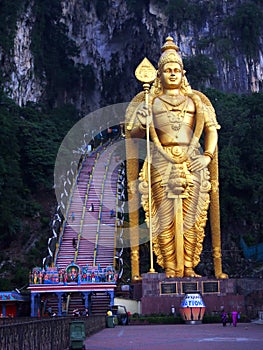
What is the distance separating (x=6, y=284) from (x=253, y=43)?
22051mm

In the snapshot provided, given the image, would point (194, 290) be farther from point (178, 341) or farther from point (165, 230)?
point (178, 341)

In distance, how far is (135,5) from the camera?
3741cm

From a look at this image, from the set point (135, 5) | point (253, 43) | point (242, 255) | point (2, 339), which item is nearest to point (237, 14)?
point (253, 43)

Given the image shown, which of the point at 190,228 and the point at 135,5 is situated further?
the point at 135,5

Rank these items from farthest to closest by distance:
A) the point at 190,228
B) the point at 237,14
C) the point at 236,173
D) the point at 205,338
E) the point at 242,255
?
the point at 237,14, the point at 236,173, the point at 242,255, the point at 190,228, the point at 205,338

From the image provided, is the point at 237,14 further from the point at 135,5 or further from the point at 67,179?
the point at 67,179

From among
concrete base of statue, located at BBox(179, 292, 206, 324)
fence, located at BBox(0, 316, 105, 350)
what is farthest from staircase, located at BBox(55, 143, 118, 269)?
fence, located at BBox(0, 316, 105, 350)

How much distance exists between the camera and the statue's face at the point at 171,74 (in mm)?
15766

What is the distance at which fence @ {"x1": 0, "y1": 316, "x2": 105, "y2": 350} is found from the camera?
18.5ft

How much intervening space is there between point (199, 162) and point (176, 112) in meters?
1.40

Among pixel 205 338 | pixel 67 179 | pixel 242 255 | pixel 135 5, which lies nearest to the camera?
pixel 205 338

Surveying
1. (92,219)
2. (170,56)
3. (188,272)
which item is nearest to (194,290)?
(188,272)

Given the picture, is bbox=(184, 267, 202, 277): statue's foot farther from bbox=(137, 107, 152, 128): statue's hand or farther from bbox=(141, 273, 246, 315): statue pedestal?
bbox=(137, 107, 152, 128): statue's hand

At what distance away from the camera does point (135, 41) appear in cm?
3738
